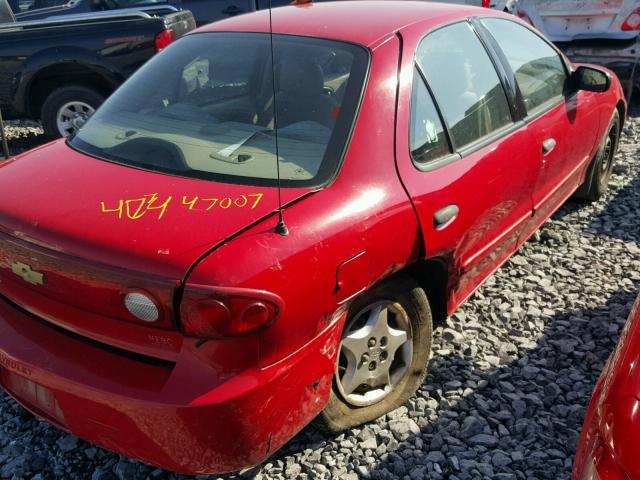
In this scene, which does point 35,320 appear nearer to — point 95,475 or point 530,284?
point 95,475

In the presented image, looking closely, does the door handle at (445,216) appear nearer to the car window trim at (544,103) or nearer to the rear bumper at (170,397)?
the rear bumper at (170,397)

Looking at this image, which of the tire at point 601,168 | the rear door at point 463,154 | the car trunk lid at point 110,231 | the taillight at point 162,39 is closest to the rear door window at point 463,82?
the rear door at point 463,154

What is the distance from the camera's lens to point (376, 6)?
10.3ft

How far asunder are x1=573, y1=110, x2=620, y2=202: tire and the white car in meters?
2.69

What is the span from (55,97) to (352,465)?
5313 mm

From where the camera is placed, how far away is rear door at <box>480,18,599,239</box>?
3.43 meters

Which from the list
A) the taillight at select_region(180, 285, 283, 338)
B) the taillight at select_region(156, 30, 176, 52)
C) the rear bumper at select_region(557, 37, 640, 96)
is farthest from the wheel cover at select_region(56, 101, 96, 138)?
the rear bumper at select_region(557, 37, 640, 96)

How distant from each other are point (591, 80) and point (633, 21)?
12.2 ft

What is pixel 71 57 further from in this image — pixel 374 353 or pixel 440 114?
pixel 374 353

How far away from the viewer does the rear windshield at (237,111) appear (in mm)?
2352

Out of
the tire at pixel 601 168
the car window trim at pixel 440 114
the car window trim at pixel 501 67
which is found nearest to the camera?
the car window trim at pixel 440 114

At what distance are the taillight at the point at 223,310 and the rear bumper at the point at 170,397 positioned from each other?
106 millimetres

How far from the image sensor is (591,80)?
3.93 meters

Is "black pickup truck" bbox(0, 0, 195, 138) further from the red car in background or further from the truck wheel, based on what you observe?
the red car in background
